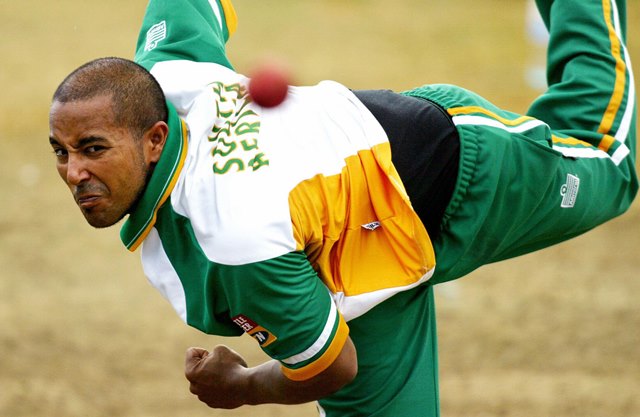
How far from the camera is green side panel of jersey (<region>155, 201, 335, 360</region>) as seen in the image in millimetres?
2623

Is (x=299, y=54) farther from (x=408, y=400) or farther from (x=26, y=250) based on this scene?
(x=408, y=400)

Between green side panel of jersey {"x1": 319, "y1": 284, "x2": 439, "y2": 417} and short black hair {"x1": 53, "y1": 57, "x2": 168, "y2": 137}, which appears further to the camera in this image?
green side panel of jersey {"x1": 319, "y1": 284, "x2": 439, "y2": 417}

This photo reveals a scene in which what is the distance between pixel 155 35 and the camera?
3.14 meters

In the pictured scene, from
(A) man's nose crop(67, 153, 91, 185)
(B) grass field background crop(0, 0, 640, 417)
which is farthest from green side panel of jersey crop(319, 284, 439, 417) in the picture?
(B) grass field background crop(0, 0, 640, 417)

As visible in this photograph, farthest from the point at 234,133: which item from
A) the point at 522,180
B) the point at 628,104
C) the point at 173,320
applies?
the point at 173,320

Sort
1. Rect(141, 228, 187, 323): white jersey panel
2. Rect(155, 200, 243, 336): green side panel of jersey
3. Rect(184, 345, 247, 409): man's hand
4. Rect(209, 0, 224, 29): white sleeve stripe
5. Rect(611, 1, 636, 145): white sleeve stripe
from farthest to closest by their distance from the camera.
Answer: Rect(611, 1, 636, 145): white sleeve stripe
Rect(209, 0, 224, 29): white sleeve stripe
Rect(184, 345, 247, 409): man's hand
Rect(141, 228, 187, 323): white jersey panel
Rect(155, 200, 243, 336): green side panel of jersey

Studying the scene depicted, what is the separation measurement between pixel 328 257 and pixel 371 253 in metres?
0.13

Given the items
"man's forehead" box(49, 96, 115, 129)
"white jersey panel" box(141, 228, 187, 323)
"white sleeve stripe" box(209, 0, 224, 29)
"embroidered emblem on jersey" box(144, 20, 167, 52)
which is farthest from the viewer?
"white sleeve stripe" box(209, 0, 224, 29)

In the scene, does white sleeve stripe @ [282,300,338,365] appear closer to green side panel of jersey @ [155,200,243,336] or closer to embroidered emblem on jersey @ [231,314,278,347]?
embroidered emblem on jersey @ [231,314,278,347]

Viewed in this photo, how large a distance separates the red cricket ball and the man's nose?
0.45 metres

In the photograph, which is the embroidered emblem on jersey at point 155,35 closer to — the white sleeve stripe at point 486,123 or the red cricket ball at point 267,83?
the red cricket ball at point 267,83

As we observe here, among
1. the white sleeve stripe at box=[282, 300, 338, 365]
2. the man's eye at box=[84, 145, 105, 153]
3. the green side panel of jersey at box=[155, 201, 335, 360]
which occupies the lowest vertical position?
the white sleeve stripe at box=[282, 300, 338, 365]

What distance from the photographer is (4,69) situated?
8.91m

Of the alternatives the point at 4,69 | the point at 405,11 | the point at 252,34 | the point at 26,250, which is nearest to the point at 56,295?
the point at 26,250
